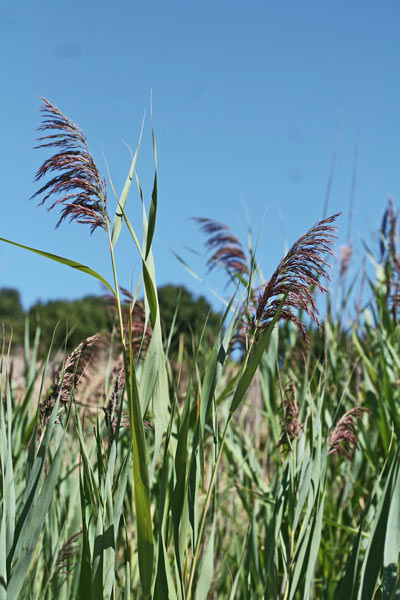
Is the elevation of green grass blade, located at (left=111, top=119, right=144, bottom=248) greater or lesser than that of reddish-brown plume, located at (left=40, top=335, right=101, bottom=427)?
greater

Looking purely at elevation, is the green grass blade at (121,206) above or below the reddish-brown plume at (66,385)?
above

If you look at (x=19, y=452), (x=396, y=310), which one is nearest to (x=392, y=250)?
(x=396, y=310)

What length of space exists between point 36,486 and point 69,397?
0.56ft

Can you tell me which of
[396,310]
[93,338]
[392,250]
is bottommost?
[93,338]

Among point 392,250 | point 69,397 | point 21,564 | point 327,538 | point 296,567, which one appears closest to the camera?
point 21,564

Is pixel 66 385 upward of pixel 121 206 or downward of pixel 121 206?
downward

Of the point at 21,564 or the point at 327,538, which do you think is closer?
the point at 21,564

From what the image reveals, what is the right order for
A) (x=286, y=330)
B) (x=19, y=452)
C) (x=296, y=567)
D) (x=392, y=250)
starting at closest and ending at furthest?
(x=296, y=567), (x=19, y=452), (x=286, y=330), (x=392, y=250)

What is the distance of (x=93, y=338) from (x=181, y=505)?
342 mm

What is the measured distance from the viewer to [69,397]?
1103 mm

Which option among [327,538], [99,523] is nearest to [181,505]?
[99,523]

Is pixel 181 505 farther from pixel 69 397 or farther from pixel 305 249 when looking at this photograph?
pixel 305 249

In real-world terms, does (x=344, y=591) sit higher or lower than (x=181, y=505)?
lower

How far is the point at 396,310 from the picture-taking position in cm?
283
